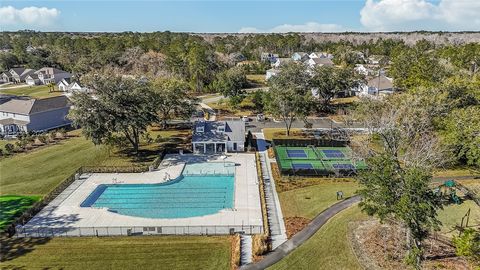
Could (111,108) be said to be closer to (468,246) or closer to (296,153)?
(296,153)

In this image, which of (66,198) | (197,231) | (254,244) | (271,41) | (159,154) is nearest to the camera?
(254,244)

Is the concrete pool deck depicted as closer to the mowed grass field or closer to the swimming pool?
the swimming pool

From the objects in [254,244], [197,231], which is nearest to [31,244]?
[197,231]

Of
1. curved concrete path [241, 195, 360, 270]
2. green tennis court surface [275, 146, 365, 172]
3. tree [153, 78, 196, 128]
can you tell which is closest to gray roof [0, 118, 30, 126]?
tree [153, 78, 196, 128]

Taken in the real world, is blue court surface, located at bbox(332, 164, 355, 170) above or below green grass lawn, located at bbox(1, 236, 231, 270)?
above

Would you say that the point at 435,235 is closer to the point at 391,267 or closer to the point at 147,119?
the point at 391,267

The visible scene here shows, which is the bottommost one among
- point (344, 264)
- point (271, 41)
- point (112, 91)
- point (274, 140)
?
point (344, 264)
